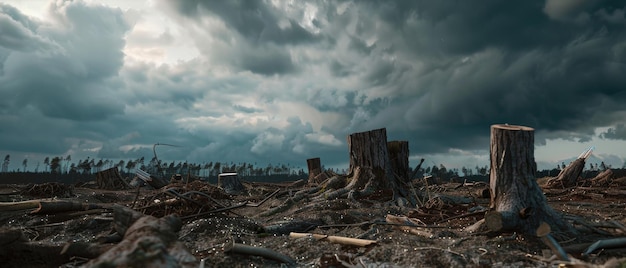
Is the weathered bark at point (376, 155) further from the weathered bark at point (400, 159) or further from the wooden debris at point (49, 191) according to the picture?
the wooden debris at point (49, 191)

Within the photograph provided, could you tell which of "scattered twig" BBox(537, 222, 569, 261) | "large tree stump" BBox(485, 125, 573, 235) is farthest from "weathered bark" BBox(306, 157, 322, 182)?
"scattered twig" BBox(537, 222, 569, 261)

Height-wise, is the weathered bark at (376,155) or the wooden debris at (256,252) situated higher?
the weathered bark at (376,155)

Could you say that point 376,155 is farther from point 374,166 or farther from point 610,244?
point 610,244

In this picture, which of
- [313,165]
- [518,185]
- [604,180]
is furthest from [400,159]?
[604,180]

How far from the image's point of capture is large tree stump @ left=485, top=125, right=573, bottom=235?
514cm

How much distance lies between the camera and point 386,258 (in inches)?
173

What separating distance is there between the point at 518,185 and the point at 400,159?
4.59 metres

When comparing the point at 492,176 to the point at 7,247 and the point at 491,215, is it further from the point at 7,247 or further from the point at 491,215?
the point at 7,247

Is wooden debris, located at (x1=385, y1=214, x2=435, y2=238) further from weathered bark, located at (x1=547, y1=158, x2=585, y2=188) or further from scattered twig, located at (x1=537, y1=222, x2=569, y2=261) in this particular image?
weathered bark, located at (x1=547, y1=158, x2=585, y2=188)

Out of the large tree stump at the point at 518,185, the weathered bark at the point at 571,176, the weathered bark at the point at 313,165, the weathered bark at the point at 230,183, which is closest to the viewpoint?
the large tree stump at the point at 518,185

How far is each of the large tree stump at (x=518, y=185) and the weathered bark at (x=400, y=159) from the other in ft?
14.3

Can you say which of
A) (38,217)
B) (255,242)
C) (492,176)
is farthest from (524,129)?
(38,217)

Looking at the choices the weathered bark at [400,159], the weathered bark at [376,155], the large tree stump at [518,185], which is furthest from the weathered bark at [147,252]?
the weathered bark at [400,159]

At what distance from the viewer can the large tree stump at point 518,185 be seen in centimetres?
514
